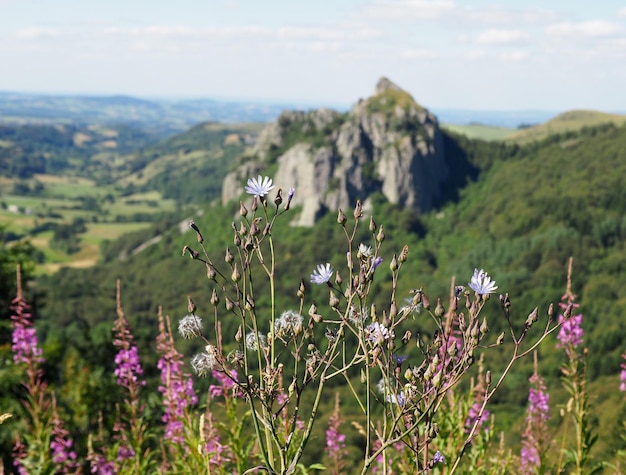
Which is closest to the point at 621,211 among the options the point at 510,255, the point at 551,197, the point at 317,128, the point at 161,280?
the point at 551,197

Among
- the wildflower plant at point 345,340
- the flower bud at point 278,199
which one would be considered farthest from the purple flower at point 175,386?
the flower bud at point 278,199

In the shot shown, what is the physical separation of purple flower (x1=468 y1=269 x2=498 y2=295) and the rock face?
174 m

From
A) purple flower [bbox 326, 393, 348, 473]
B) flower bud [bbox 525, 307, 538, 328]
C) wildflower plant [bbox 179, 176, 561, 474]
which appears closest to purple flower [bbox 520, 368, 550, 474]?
purple flower [bbox 326, 393, 348, 473]

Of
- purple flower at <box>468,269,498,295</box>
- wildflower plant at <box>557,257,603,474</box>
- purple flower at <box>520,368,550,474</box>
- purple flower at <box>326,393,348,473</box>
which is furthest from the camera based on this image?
purple flower at <box>326,393,348,473</box>

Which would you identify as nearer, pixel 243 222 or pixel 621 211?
pixel 243 222

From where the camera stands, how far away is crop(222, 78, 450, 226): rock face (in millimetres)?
180000

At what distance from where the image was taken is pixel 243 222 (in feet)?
11.7

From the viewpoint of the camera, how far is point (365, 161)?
186 metres

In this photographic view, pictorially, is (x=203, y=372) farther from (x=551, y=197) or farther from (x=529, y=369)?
(x=551, y=197)

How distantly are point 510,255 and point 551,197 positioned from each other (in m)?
29.0

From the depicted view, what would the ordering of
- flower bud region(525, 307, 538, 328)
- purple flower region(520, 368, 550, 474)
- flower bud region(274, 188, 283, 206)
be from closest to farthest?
flower bud region(525, 307, 538, 328), flower bud region(274, 188, 283, 206), purple flower region(520, 368, 550, 474)

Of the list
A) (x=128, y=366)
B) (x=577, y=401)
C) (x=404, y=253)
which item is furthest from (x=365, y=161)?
(x=404, y=253)

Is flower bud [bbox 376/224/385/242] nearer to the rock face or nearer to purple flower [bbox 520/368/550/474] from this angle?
purple flower [bbox 520/368/550/474]

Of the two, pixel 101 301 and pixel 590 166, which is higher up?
pixel 590 166
